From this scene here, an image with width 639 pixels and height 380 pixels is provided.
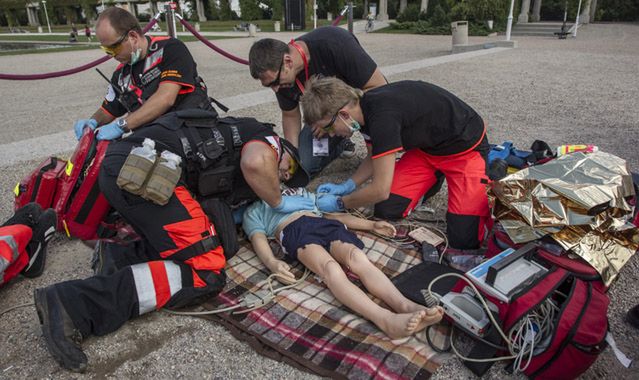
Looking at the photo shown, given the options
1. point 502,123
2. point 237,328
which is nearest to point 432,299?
point 237,328

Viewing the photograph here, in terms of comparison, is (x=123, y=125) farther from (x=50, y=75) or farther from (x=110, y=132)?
(x=50, y=75)

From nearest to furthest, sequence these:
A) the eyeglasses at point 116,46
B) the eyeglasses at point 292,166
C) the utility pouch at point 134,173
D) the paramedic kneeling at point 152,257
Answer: the paramedic kneeling at point 152,257 → the utility pouch at point 134,173 → the eyeglasses at point 292,166 → the eyeglasses at point 116,46

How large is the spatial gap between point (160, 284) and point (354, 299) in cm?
97

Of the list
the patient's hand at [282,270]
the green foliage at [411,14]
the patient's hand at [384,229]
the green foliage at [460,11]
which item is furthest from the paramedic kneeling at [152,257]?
the green foliage at [411,14]

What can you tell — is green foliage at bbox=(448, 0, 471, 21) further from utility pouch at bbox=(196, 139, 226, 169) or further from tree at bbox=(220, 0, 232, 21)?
tree at bbox=(220, 0, 232, 21)

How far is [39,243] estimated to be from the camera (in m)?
2.74

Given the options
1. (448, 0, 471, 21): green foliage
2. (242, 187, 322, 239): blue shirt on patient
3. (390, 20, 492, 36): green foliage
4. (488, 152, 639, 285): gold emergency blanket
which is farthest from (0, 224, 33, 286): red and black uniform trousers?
(448, 0, 471, 21): green foliage

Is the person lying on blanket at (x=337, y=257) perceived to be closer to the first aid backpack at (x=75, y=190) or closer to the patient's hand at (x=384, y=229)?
the patient's hand at (x=384, y=229)

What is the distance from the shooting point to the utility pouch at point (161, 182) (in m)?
2.19

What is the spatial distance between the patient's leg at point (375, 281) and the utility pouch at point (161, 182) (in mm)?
926

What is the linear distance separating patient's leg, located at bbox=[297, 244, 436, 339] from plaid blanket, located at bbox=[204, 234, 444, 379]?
0.23 feet

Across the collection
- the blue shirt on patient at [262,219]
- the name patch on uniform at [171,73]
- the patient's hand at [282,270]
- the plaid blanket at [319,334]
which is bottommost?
the plaid blanket at [319,334]

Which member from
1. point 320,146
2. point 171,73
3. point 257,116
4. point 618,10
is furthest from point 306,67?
point 618,10

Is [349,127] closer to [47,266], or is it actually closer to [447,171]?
[447,171]
